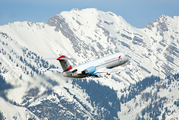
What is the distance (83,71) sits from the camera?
12625 cm

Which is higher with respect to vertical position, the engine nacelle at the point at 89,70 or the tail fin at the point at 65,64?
the tail fin at the point at 65,64


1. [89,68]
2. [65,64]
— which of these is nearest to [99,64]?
[89,68]

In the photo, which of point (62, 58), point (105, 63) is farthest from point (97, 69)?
point (62, 58)

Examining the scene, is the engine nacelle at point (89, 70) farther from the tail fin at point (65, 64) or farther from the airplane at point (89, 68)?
the tail fin at point (65, 64)

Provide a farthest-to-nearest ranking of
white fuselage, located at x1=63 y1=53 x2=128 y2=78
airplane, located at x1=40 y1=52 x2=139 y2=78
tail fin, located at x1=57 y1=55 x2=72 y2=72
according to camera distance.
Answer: white fuselage, located at x1=63 y1=53 x2=128 y2=78 → airplane, located at x1=40 y1=52 x2=139 y2=78 → tail fin, located at x1=57 y1=55 x2=72 y2=72

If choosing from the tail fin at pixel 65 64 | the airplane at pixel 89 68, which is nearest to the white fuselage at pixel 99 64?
the airplane at pixel 89 68

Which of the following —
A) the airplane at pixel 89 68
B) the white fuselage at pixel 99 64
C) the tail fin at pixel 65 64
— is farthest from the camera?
the white fuselage at pixel 99 64

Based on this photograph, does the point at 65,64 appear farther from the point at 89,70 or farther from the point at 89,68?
the point at 89,68

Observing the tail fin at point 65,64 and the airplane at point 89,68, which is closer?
the tail fin at point 65,64

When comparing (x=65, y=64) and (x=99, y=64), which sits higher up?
(x=99, y=64)

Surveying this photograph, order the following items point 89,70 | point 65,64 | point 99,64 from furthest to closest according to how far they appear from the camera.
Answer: point 99,64
point 89,70
point 65,64

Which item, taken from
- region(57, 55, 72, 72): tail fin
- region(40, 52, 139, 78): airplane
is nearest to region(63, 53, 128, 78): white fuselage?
region(40, 52, 139, 78): airplane

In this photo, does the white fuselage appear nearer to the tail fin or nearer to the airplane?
the airplane

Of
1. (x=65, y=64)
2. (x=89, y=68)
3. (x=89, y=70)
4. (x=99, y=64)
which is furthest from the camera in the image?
(x=99, y=64)
